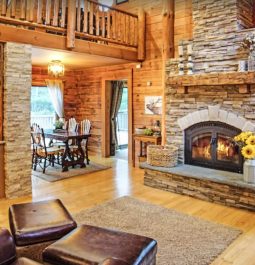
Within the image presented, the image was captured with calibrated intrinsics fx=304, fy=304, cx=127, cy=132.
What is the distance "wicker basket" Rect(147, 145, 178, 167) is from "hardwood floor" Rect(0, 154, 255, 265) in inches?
18.5

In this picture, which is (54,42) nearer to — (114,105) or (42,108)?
(114,105)

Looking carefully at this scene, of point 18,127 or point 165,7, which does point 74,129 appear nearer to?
point 18,127

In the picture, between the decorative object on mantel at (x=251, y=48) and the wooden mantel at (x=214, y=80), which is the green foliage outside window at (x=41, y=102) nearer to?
the wooden mantel at (x=214, y=80)

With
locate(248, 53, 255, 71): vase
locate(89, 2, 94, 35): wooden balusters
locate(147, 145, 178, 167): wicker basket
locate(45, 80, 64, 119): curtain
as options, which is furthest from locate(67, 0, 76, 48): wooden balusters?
locate(45, 80, 64, 119): curtain

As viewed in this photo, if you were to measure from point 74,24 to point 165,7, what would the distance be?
2034 millimetres

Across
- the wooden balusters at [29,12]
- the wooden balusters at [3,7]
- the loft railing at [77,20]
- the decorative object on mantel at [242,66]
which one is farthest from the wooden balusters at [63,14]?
the decorative object on mantel at [242,66]

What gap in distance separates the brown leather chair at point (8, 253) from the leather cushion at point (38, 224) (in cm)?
45

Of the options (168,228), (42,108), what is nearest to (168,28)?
(168,228)

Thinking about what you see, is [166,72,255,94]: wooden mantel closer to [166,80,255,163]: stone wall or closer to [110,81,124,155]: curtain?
[166,80,255,163]: stone wall

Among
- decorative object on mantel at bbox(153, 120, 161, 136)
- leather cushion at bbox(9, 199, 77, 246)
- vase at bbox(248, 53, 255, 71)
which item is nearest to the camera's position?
leather cushion at bbox(9, 199, 77, 246)

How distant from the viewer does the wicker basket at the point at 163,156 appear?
17.0ft

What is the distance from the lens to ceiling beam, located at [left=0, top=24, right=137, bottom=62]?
449 centimetres

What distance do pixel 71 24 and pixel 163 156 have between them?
2.75 m

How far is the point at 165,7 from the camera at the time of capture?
6164mm
